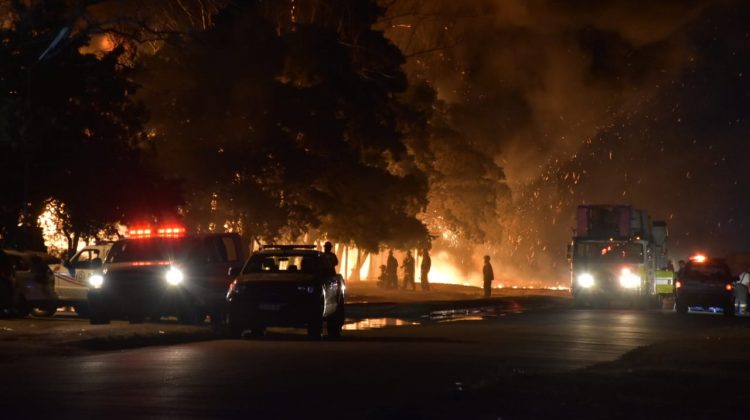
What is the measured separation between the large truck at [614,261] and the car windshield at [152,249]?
2138cm

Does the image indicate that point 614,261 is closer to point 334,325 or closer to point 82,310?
point 82,310

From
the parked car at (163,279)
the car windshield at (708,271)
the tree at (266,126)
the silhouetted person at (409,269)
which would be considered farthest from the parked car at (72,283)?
the silhouetted person at (409,269)

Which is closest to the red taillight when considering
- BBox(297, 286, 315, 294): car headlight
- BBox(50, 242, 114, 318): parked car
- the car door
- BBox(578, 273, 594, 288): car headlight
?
BBox(50, 242, 114, 318): parked car

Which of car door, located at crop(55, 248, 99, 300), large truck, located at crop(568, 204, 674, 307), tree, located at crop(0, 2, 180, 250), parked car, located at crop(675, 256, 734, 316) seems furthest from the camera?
large truck, located at crop(568, 204, 674, 307)

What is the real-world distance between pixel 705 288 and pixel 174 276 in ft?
66.7

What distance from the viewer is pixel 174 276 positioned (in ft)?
99.1

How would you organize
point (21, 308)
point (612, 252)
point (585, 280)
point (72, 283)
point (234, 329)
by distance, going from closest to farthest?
1. point (234, 329)
2. point (21, 308)
3. point (72, 283)
4. point (585, 280)
5. point (612, 252)

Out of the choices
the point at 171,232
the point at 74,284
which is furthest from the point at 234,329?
the point at 74,284

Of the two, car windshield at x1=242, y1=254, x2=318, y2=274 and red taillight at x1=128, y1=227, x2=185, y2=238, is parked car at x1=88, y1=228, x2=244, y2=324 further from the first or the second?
car windshield at x1=242, y1=254, x2=318, y2=274

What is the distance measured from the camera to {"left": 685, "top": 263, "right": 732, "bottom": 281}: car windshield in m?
44.1

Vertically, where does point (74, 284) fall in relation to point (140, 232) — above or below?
below

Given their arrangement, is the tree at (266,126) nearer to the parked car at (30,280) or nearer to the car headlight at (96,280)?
the parked car at (30,280)

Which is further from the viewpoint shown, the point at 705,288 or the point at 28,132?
the point at 705,288

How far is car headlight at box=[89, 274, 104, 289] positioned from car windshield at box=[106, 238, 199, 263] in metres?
0.46
